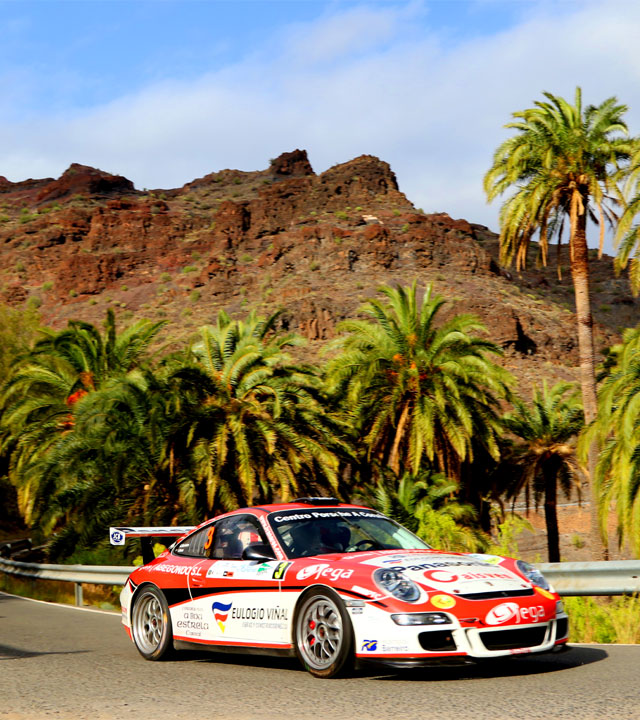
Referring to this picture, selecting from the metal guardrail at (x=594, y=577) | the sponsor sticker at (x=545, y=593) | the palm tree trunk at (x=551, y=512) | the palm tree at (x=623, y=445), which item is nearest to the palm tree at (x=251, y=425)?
the palm tree at (x=623, y=445)

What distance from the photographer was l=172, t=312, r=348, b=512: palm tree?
2438cm

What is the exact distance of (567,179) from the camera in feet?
92.2

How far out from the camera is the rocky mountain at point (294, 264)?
284 feet

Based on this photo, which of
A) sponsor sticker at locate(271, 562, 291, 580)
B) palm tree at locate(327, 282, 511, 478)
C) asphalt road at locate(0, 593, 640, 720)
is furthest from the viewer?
palm tree at locate(327, 282, 511, 478)

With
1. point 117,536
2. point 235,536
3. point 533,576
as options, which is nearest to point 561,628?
point 533,576

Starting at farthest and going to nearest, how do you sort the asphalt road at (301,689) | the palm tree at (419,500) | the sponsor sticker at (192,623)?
the palm tree at (419,500) → the sponsor sticker at (192,623) → the asphalt road at (301,689)

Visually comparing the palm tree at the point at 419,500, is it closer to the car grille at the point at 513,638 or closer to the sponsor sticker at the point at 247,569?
the sponsor sticker at the point at 247,569

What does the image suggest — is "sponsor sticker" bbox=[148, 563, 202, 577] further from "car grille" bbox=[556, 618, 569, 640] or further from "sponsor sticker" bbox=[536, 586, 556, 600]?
"car grille" bbox=[556, 618, 569, 640]

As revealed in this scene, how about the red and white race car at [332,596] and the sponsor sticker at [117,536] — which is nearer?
the red and white race car at [332,596]

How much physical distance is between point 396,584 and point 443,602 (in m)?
0.38

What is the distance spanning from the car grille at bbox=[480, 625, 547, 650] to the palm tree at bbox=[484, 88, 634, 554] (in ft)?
69.7

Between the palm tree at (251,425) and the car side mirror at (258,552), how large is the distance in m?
16.2

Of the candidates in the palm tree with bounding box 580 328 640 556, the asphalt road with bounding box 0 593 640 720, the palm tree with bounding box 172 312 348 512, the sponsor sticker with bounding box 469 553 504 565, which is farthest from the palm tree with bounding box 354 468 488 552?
the sponsor sticker with bounding box 469 553 504 565

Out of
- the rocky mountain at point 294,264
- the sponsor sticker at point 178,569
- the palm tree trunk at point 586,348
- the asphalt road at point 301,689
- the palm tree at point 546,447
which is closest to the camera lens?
the asphalt road at point 301,689
